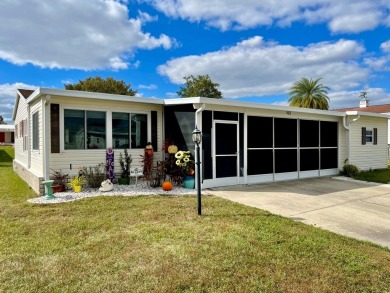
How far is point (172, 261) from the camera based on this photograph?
327cm

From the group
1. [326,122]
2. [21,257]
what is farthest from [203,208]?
[326,122]

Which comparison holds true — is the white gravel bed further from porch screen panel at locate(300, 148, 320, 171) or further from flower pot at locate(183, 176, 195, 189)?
porch screen panel at locate(300, 148, 320, 171)

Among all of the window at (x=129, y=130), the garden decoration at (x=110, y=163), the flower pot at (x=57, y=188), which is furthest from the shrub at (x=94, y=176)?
the window at (x=129, y=130)

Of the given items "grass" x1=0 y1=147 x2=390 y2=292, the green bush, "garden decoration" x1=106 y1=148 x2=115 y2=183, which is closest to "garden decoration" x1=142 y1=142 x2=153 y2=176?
"garden decoration" x1=106 y1=148 x2=115 y2=183

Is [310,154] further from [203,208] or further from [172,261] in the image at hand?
[172,261]

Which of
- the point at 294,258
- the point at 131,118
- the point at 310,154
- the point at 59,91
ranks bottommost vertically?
the point at 294,258

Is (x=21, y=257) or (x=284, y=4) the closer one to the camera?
(x=21, y=257)

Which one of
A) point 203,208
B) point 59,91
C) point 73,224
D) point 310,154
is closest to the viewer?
point 73,224

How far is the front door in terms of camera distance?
8.15 metres

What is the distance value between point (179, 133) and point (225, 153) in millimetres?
1532

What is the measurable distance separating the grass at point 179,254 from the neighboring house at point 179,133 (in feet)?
8.65

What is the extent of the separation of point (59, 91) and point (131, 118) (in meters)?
2.19

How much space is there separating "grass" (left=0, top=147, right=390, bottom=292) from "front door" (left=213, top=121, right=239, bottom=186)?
2880 millimetres

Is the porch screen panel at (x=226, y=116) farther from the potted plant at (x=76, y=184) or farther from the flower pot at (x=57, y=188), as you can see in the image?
the flower pot at (x=57, y=188)
